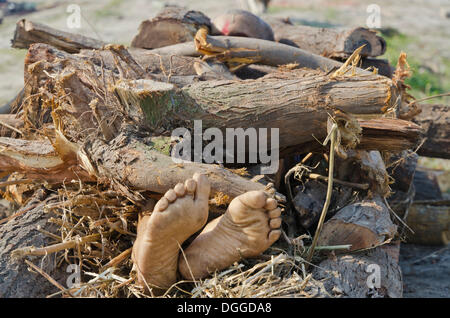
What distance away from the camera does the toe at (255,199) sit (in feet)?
6.73

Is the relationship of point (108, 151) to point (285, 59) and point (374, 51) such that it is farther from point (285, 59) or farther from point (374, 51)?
point (374, 51)

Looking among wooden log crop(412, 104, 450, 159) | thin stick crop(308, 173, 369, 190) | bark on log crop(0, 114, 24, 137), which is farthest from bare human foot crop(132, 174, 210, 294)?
wooden log crop(412, 104, 450, 159)

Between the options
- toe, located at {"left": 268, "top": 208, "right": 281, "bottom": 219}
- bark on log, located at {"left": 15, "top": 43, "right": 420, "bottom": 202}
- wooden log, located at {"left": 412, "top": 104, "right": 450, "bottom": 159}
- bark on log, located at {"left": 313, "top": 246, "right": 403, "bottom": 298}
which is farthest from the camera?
wooden log, located at {"left": 412, "top": 104, "right": 450, "bottom": 159}

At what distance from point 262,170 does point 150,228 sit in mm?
908

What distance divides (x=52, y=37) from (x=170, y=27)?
2.97 feet

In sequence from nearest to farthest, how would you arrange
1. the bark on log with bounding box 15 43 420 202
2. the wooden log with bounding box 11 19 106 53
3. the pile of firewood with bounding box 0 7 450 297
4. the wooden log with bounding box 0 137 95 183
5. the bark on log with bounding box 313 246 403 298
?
1. the bark on log with bounding box 313 246 403 298
2. the pile of firewood with bounding box 0 7 450 297
3. the bark on log with bounding box 15 43 420 202
4. the wooden log with bounding box 0 137 95 183
5. the wooden log with bounding box 11 19 106 53

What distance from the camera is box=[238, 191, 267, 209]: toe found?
2051 mm

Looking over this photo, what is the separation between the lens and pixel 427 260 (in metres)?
3.76

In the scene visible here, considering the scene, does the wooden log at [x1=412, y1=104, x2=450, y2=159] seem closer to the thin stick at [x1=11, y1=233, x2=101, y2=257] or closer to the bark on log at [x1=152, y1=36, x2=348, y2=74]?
the bark on log at [x1=152, y1=36, x2=348, y2=74]

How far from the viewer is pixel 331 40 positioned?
415cm

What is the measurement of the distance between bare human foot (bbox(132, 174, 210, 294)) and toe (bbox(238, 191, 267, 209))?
6.6 inches

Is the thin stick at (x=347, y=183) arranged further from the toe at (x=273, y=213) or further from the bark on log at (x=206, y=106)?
the toe at (x=273, y=213)

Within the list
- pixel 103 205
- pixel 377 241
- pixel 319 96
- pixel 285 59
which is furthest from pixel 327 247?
pixel 285 59

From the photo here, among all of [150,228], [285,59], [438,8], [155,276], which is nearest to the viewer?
[150,228]
